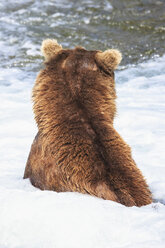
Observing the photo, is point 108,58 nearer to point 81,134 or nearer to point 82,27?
point 81,134

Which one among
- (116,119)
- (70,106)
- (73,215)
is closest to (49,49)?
(70,106)

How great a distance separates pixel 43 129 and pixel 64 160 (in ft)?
1.25

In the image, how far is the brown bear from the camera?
10.1 feet

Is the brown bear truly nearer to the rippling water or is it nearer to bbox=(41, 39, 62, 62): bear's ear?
bbox=(41, 39, 62, 62): bear's ear

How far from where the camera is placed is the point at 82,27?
40.3 ft

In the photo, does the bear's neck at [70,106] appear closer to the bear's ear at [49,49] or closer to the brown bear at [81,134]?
the brown bear at [81,134]

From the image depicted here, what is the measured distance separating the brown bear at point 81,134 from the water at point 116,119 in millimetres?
137

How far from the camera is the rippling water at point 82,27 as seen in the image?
1042 centimetres

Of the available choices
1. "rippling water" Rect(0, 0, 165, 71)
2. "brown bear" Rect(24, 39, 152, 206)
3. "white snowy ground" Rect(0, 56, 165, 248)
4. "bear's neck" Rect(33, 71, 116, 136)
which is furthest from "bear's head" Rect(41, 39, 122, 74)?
"rippling water" Rect(0, 0, 165, 71)

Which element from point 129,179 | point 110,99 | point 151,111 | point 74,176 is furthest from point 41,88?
point 151,111

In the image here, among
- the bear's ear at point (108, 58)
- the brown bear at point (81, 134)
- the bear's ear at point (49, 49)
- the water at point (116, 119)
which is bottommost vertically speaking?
the water at point (116, 119)

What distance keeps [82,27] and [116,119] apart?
21.8 feet

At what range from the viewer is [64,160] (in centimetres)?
321

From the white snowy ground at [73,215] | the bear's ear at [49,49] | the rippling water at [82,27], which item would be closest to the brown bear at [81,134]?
the bear's ear at [49,49]
